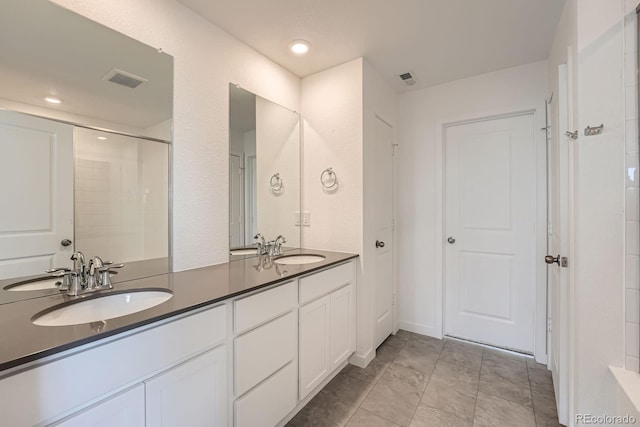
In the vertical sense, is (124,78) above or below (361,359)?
A: above

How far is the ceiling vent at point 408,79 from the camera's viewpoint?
2.48m

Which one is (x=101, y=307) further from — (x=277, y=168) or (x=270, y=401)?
(x=277, y=168)

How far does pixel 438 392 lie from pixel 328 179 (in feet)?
5.67

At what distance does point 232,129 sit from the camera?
1940 mm

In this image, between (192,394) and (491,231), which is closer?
(192,394)

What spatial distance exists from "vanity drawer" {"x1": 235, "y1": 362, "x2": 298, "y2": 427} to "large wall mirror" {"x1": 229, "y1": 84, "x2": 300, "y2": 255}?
862 mm

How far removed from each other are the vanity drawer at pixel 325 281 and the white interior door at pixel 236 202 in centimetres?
63

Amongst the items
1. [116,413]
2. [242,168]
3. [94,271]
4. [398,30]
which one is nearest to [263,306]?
[116,413]

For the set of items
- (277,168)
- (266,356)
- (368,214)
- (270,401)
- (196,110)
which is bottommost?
(270,401)

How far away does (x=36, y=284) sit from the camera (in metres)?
1.17

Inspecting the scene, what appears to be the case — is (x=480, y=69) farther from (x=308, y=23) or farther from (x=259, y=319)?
(x=259, y=319)

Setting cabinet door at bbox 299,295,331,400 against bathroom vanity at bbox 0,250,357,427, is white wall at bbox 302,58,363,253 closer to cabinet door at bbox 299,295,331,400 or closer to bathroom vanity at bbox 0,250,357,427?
bathroom vanity at bbox 0,250,357,427

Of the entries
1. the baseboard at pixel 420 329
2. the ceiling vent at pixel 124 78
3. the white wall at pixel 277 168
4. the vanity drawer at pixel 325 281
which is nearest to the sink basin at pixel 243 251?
the white wall at pixel 277 168

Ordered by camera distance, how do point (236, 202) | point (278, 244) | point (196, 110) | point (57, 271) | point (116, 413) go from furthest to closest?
1. point (278, 244)
2. point (236, 202)
3. point (196, 110)
4. point (57, 271)
5. point (116, 413)
